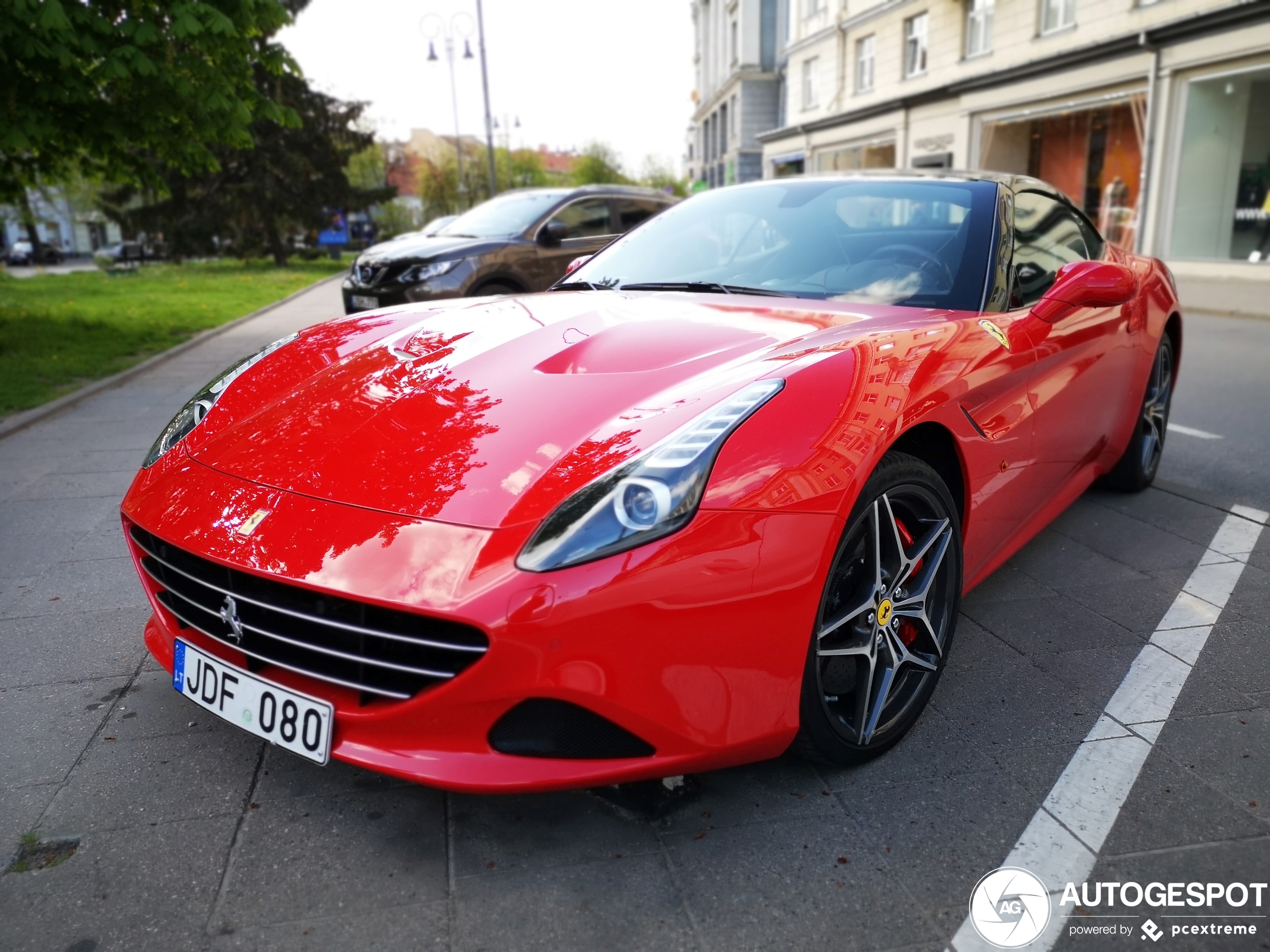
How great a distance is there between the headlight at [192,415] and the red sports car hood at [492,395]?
0.04m

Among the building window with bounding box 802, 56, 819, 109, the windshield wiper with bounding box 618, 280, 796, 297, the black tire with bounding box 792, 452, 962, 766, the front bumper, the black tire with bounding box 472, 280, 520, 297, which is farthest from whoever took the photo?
the building window with bounding box 802, 56, 819, 109

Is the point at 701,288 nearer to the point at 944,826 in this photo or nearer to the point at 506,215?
the point at 944,826

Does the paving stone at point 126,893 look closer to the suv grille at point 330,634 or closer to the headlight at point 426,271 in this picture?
the suv grille at point 330,634

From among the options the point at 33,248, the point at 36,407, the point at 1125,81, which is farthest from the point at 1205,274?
the point at 33,248

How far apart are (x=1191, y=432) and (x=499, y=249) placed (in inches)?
231

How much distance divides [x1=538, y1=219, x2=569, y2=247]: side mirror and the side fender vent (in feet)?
23.1

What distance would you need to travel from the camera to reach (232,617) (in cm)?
195

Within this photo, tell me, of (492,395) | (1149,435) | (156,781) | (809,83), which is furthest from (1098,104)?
(156,781)

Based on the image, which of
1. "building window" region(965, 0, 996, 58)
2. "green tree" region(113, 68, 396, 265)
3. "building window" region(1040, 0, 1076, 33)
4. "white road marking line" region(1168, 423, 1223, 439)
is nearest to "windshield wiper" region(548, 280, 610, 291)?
"white road marking line" region(1168, 423, 1223, 439)

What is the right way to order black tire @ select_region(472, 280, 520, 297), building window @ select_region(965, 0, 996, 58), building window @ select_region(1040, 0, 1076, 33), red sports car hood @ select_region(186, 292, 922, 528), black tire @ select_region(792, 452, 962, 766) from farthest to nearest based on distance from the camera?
building window @ select_region(965, 0, 996, 58) → building window @ select_region(1040, 0, 1076, 33) → black tire @ select_region(472, 280, 520, 297) → black tire @ select_region(792, 452, 962, 766) → red sports car hood @ select_region(186, 292, 922, 528)

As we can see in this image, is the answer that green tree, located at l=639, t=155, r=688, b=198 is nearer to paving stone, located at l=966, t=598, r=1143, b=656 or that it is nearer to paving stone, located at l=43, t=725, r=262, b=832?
paving stone, located at l=966, t=598, r=1143, b=656

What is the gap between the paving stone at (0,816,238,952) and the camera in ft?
5.64

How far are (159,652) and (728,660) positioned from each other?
140 cm

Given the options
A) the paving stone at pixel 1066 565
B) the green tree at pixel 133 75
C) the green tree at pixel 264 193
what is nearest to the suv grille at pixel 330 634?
the paving stone at pixel 1066 565
